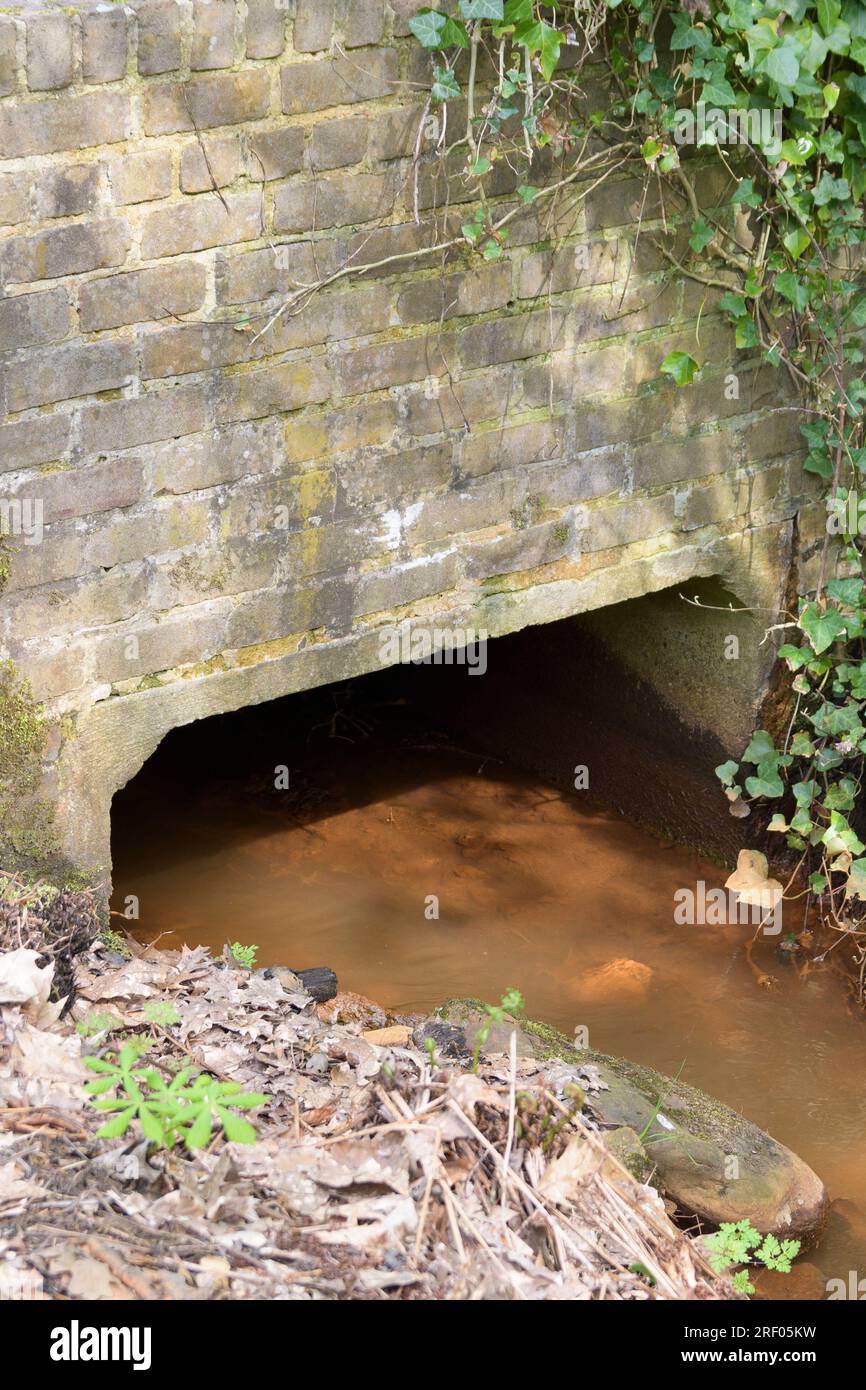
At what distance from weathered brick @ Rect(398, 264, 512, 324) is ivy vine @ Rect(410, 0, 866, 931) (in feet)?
0.27

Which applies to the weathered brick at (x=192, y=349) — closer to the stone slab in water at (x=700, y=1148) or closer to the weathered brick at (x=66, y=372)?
the weathered brick at (x=66, y=372)

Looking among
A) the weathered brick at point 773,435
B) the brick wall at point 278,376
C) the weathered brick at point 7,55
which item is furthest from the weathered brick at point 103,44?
the weathered brick at point 773,435

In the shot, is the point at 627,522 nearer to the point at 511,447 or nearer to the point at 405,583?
the point at 511,447

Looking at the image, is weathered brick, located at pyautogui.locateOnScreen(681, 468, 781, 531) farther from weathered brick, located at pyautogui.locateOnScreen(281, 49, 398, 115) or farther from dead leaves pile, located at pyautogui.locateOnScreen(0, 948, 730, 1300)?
dead leaves pile, located at pyautogui.locateOnScreen(0, 948, 730, 1300)

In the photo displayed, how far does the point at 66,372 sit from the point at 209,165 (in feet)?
2.03

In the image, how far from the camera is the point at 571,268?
13.8 feet

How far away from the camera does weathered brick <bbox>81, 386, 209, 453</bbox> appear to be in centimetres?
362

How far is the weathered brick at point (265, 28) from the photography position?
3.49 metres

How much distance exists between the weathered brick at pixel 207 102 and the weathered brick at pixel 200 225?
0.57 feet

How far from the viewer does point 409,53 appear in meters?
3.74

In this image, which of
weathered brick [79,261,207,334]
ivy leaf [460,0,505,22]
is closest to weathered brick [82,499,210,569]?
weathered brick [79,261,207,334]

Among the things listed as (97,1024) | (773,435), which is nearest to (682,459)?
(773,435)

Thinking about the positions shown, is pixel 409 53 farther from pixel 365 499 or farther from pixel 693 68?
pixel 365 499

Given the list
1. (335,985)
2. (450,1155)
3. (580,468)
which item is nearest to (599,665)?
(580,468)
